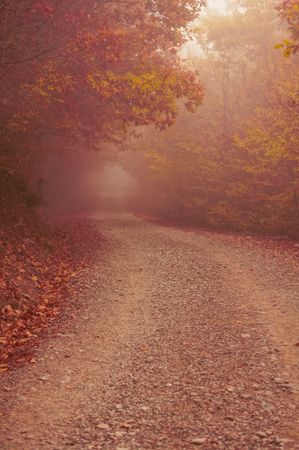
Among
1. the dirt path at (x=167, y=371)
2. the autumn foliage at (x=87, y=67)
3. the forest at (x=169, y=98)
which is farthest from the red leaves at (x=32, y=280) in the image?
the autumn foliage at (x=87, y=67)

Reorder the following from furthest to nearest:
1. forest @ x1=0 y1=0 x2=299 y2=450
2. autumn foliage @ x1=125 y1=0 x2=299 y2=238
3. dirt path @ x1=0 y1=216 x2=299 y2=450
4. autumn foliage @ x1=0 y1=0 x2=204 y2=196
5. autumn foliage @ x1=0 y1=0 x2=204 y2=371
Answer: autumn foliage @ x1=125 y1=0 x2=299 y2=238
autumn foliage @ x1=0 y1=0 x2=204 y2=196
autumn foliage @ x1=0 y1=0 x2=204 y2=371
forest @ x1=0 y1=0 x2=299 y2=450
dirt path @ x1=0 y1=216 x2=299 y2=450

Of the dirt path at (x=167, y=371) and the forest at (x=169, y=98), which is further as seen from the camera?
the forest at (x=169, y=98)

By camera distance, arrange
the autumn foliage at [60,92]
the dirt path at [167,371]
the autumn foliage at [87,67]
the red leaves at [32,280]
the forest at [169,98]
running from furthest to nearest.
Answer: the forest at [169,98] → the autumn foliage at [87,67] → the autumn foliage at [60,92] → the red leaves at [32,280] → the dirt path at [167,371]

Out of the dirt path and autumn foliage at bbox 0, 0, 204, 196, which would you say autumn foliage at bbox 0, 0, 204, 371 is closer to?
autumn foliage at bbox 0, 0, 204, 196

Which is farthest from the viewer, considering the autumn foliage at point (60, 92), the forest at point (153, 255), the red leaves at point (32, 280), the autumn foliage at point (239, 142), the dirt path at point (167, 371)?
the autumn foliage at point (239, 142)

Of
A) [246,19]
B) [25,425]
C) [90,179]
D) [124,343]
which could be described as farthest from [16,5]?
[90,179]

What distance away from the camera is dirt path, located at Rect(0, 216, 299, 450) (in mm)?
4777

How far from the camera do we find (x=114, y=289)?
11.0 m

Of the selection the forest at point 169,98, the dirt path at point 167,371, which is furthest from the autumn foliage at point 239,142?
the dirt path at point 167,371

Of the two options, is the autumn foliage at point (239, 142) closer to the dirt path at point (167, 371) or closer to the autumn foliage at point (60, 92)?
the autumn foliage at point (60, 92)

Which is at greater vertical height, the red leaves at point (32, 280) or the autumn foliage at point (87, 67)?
the autumn foliage at point (87, 67)

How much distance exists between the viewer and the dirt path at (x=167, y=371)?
4.78m

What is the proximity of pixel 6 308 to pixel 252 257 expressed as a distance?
314 inches

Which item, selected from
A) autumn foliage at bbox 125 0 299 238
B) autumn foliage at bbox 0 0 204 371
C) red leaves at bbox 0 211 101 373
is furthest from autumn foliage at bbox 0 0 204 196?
autumn foliage at bbox 125 0 299 238
